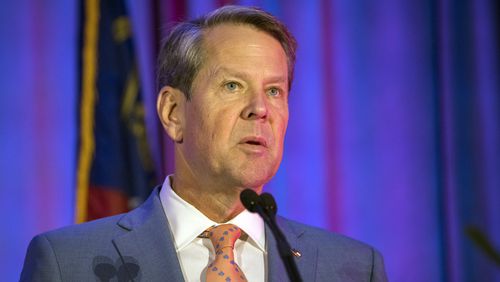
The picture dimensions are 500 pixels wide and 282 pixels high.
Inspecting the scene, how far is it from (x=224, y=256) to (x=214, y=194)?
222 mm

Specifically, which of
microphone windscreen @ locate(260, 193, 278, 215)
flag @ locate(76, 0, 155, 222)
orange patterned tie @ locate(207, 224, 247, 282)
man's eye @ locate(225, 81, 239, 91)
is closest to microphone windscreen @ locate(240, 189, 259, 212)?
microphone windscreen @ locate(260, 193, 278, 215)

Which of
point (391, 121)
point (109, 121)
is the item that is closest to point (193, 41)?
point (109, 121)

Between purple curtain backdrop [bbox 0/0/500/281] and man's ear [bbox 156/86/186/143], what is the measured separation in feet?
3.04

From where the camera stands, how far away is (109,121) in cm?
324

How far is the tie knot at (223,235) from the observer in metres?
2.17

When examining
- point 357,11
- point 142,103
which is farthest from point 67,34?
point 357,11

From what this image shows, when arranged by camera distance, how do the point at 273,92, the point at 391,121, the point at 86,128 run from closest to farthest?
the point at 273,92
the point at 86,128
the point at 391,121

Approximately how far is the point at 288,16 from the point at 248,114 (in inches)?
58.9

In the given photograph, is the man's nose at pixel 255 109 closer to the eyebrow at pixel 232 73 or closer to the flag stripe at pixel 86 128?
the eyebrow at pixel 232 73

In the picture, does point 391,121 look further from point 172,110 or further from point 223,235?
point 223,235

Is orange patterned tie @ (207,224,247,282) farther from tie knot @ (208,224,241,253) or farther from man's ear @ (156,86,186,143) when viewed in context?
man's ear @ (156,86,186,143)

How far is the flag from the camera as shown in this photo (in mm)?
3207

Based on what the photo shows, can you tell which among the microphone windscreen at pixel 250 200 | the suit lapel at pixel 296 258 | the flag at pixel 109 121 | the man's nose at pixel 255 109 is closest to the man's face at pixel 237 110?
the man's nose at pixel 255 109

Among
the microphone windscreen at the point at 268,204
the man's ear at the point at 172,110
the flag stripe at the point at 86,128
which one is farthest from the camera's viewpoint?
the flag stripe at the point at 86,128
